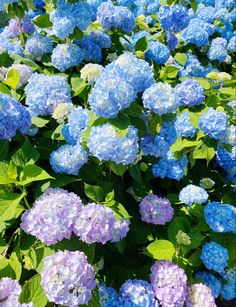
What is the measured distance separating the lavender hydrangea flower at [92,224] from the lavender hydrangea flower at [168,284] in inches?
16.5

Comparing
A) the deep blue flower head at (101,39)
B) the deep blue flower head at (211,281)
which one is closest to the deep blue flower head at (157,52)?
the deep blue flower head at (101,39)

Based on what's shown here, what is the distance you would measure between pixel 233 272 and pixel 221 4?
3432 millimetres

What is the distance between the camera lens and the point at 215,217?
203 centimetres

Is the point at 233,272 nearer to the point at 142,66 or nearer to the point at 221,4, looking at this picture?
the point at 142,66

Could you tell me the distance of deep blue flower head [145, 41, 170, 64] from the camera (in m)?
2.70

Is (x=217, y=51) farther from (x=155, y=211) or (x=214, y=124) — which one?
(x=155, y=211)

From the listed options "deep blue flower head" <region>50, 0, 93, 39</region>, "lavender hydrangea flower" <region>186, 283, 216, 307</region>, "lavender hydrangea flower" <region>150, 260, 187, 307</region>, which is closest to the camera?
"lavender hydrangea flower" <region>150, 260, 187, 307</region>

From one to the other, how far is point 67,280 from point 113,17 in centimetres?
185

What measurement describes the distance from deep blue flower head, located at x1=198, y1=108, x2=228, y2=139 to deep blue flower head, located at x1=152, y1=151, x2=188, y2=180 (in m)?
0.31

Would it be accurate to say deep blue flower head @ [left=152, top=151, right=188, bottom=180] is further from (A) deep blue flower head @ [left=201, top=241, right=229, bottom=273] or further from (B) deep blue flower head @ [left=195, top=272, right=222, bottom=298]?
(B) deep blue flower head @ [left=195, top=272, right=222, bottom=298]

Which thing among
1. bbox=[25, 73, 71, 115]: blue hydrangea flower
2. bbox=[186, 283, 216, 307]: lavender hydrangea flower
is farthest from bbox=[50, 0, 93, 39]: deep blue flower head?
bbox=[186, 283, 216, 307]: lavender hydrangea flower

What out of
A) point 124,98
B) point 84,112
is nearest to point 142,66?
point 124,98

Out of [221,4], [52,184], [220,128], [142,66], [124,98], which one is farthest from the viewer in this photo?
[221,4]

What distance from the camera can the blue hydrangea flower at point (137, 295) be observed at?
163cm
